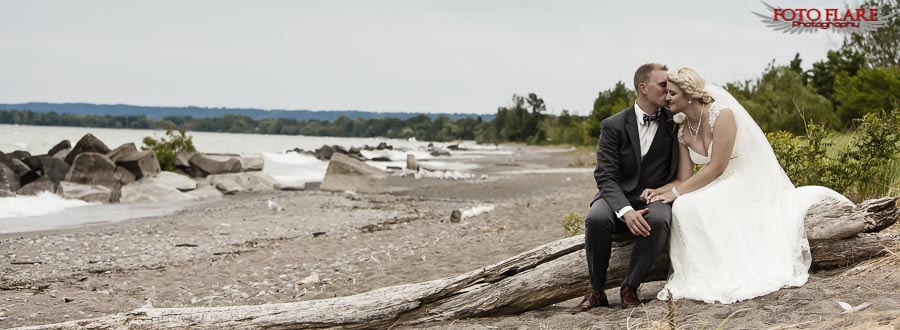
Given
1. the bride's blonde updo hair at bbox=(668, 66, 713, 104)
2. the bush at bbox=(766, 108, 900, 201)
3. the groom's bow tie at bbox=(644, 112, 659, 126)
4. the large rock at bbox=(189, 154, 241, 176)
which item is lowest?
the large rock at bbox=(189, 154, 241, 176)

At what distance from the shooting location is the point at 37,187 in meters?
18.5

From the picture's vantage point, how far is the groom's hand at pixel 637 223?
5.27m

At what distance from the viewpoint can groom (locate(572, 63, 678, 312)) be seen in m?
5.40

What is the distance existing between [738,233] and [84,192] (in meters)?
17.1

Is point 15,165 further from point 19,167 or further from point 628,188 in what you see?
point 628,188

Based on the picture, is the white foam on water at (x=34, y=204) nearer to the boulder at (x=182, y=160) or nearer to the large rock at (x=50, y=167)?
the large rock at (x=50, y=167)

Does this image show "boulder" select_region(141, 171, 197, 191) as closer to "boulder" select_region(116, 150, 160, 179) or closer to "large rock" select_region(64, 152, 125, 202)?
"boulder" select_region(116, 150, 160, 179)

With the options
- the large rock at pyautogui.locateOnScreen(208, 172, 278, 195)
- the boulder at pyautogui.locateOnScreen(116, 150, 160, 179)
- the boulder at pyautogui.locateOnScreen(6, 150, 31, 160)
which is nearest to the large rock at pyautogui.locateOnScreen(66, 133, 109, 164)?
the boulder at pyautogui.locateOnScreen(116, 150, 160, 179)

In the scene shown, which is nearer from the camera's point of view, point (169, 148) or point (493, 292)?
point (493, 292)

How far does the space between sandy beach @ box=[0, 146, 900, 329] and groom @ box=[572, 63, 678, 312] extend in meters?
0.30

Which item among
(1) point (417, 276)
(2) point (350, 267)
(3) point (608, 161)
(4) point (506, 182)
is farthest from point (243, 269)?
(4) point (506, 182)

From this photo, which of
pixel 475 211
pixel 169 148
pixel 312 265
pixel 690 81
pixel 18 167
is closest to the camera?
pixel 690 81

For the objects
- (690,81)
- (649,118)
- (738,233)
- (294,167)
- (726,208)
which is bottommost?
(294,167)

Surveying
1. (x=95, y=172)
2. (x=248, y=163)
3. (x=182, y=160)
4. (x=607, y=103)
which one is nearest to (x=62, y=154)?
(x=95, y=172)
